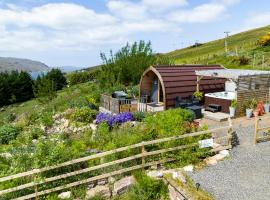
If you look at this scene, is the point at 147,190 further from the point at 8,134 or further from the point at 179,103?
the point at 8,134

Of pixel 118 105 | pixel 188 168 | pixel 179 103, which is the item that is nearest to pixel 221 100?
pixel 179 103

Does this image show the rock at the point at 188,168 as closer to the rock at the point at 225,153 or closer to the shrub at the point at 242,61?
the rock at the point at 225,153

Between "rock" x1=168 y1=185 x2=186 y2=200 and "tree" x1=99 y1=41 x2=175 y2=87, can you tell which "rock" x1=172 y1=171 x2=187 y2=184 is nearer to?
"rock" x1=168 y1=185 x2=186 y2=200

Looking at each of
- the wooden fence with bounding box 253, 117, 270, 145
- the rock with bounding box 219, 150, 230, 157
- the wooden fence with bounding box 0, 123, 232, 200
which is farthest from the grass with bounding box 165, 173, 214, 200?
the wooden fence with bounding box 253, 117, 270, 145

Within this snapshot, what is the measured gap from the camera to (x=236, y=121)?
660 inches

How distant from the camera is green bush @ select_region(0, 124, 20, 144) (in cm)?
1830

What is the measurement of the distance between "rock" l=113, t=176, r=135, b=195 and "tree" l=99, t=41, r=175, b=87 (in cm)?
1771

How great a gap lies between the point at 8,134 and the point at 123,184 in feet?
37.0

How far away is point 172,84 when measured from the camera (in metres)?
19.4

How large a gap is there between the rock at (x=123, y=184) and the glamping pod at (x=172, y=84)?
9370 millimetres

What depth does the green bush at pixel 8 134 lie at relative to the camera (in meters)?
18.3

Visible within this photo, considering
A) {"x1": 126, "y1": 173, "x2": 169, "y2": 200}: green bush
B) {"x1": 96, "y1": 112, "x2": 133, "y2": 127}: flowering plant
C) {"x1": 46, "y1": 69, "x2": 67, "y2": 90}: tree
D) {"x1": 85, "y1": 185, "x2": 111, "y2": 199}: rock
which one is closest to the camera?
{"x1": 126, "y1": 173, "x2": 169, "y2": 200}: green bush

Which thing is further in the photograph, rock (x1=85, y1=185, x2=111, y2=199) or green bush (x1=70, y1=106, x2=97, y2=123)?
green bush (x1=70, y1=106, x2=97, y2=123)

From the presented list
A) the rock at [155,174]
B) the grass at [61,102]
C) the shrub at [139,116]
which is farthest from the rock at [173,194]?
the grass at [61,102]
